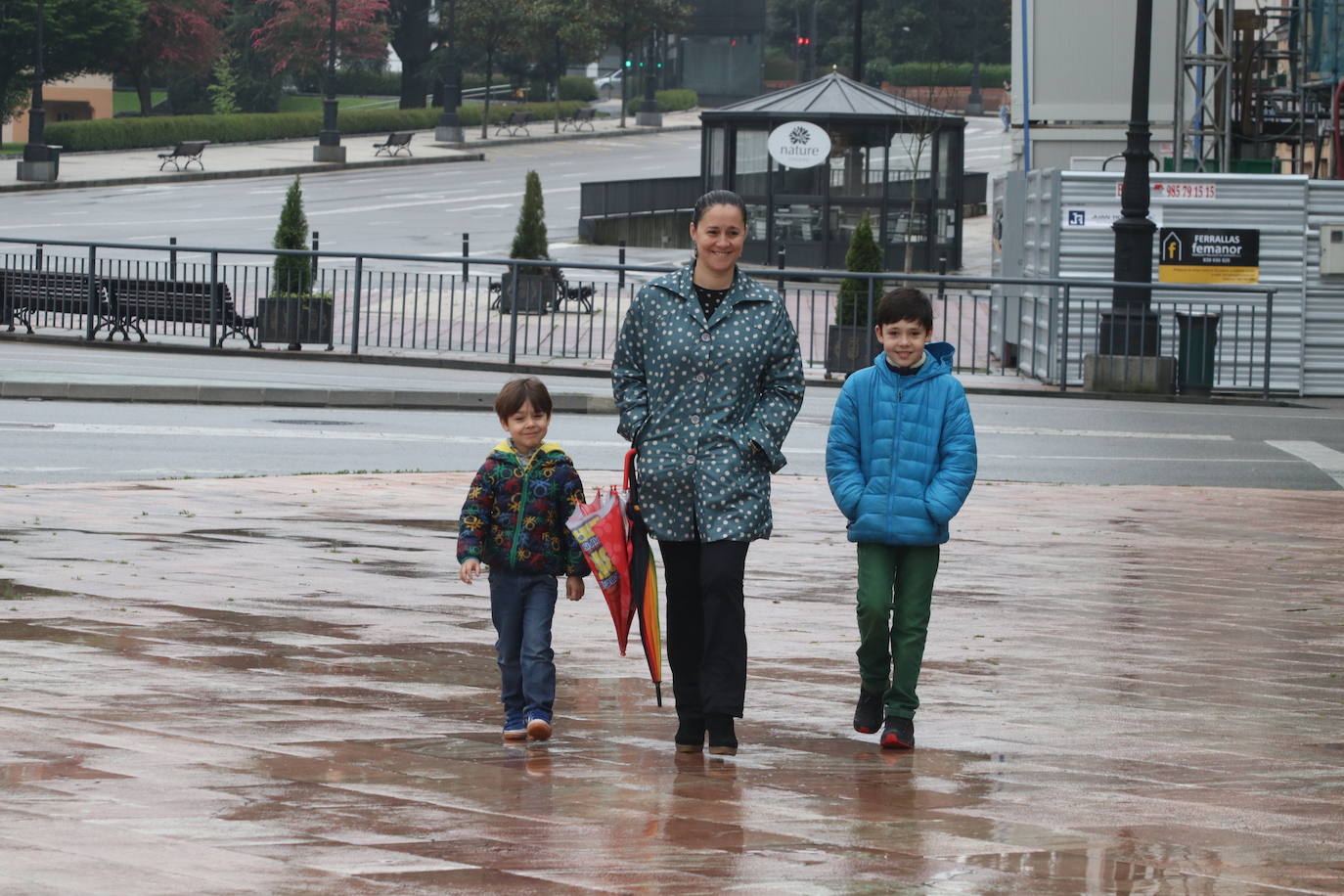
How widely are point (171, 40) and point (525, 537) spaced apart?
67.4 meters

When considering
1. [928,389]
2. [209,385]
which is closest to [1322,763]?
[928,389]

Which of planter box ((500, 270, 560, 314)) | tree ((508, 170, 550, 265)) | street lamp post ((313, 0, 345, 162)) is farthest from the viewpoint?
street lamp post ((313, 0, 345, 162))

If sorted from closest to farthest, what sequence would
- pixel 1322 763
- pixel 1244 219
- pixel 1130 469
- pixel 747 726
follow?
1. pixel 1322 763
2. pixel 747 726
3. pixel 1130 469
4. pixel 1244 219

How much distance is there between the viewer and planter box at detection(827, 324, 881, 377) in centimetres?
2495

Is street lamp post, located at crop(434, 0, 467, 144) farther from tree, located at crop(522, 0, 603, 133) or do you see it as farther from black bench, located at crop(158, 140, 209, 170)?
black bench, located at crop(158, 140, 209, 170)

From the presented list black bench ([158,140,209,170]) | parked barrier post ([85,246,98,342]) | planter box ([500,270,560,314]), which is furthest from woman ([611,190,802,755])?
black bench ([158,140,209,170])

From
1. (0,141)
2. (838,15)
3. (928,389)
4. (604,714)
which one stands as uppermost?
(838,15)

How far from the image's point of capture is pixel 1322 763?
627cm

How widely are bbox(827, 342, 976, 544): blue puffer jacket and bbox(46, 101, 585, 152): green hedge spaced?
58.9 metres

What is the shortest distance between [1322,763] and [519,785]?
2410 millimetres

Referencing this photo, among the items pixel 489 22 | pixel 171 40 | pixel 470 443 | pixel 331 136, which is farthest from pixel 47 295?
pixel 171 40

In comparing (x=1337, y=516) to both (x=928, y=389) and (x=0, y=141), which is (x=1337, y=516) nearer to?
(x=928, y=389)

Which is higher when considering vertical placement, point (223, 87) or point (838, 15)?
point (838, 15)

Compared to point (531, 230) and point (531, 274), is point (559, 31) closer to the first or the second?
point (531, 230)
